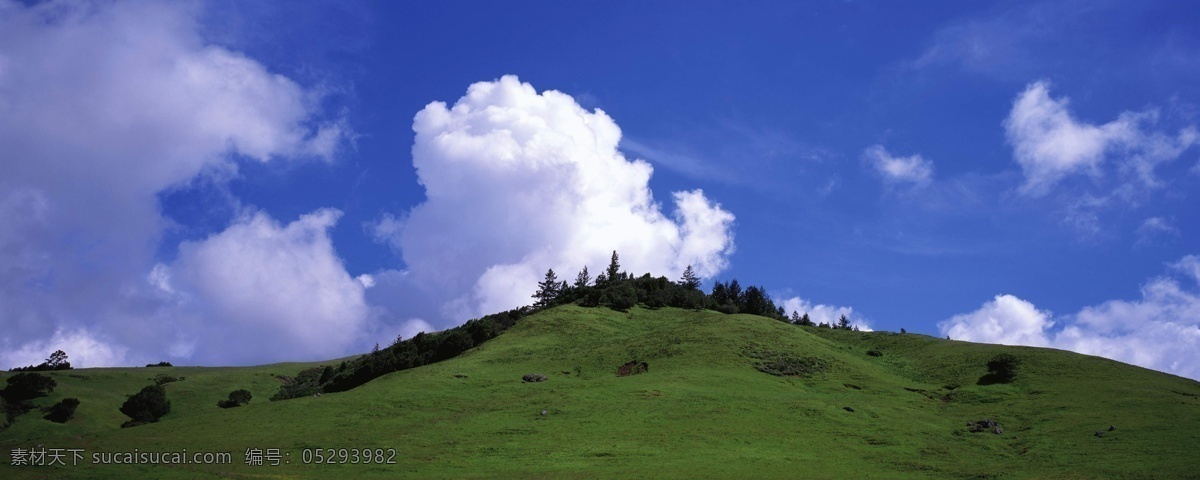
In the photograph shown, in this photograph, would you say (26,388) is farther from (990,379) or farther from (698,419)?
(990,379)

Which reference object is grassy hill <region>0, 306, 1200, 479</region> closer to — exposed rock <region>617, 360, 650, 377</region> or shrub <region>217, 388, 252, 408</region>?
exposed rock <region>617, 360, 650, 377</region>

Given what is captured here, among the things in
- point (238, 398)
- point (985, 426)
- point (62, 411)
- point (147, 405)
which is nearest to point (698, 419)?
point (985, 426)

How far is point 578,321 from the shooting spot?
312 ft

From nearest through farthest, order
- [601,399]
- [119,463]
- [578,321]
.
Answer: [119,463] < [601,399] < [578,321]

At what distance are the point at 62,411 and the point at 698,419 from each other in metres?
59.3

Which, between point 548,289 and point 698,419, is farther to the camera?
point 548,289

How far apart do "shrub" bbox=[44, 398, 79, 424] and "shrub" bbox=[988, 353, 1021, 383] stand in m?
85.4

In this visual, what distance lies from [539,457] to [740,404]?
60.3 ft

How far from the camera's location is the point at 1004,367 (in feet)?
219

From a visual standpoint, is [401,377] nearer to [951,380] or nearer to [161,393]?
[161,393]

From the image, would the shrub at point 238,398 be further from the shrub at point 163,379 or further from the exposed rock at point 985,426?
the exposed rock at point 985,426

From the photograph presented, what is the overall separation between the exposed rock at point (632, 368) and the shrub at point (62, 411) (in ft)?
169

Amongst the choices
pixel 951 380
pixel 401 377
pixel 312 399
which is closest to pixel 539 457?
pixel 312 399

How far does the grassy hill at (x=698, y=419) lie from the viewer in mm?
41094
